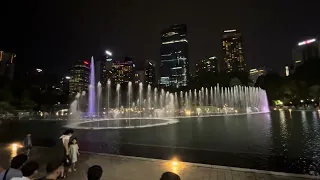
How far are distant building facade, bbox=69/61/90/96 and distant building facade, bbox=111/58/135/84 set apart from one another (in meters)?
28.6

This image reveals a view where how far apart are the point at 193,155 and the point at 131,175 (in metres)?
5.21

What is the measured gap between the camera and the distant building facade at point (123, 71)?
173 metres

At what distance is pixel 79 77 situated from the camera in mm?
140250

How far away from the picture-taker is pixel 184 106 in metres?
85.6

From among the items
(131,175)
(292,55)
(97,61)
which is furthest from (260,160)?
(292,55)

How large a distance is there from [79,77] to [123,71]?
152ft

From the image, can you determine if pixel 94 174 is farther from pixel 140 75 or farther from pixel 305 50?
pixel 140 75

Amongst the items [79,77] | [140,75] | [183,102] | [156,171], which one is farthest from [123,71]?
[156,171]

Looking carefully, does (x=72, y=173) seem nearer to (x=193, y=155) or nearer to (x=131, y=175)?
(x=131, y=175)

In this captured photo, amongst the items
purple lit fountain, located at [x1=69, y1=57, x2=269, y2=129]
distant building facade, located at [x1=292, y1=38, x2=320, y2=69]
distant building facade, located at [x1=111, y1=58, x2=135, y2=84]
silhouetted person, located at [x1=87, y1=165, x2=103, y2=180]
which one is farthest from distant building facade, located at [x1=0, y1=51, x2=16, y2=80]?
distant building facade, located at [x1=292, y1=38, x2=320, y2=69]

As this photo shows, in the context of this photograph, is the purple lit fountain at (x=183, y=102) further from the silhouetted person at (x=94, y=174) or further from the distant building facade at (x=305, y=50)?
the distant building facade at (x=305, y=50)

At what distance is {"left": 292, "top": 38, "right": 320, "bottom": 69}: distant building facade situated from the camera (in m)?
138

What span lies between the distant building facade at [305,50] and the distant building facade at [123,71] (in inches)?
4470

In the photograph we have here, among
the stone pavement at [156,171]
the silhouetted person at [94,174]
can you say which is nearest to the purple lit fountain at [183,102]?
the stone pavement at [156,171]
